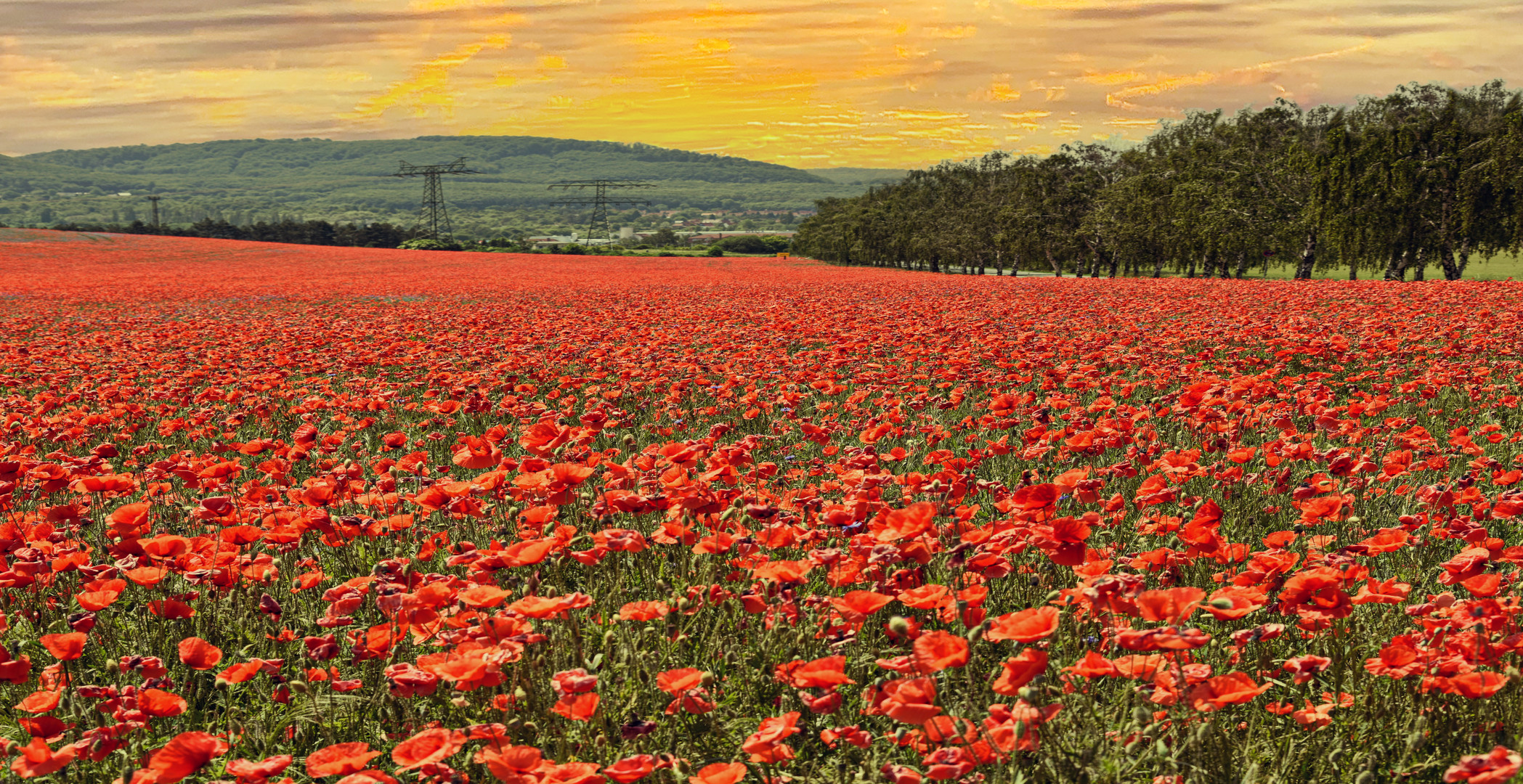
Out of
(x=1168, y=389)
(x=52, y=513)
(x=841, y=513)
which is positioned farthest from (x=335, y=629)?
(x=1168, y=389)

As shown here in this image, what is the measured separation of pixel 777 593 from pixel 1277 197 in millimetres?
44167

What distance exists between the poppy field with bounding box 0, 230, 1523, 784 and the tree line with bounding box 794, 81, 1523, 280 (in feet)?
99.1

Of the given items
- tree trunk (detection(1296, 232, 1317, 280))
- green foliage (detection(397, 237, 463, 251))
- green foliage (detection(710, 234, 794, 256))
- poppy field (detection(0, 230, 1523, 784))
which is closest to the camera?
poppy field (detection(0, 230, 1523, 784))

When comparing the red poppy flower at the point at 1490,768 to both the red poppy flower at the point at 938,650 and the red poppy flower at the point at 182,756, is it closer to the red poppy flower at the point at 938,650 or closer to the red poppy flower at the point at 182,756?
the red poppy flower at the point at 938,650

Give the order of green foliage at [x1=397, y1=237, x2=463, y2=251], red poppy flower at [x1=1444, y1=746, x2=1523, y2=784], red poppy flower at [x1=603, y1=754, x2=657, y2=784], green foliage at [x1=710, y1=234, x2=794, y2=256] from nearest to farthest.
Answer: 1. red poppy flower at [x1=1444, y1=746, x2=1523, y2=784]
2. red poppy flower at [x1=603, y1=754, x2=657, y2=784]
3. green foliage at [x1=397, y1=237, x2=463, y2=251]
4. green foliage at [x1=710, y1=234, x2=794, y2=256]

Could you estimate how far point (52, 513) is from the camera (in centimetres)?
326

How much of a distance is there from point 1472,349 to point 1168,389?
3829mm

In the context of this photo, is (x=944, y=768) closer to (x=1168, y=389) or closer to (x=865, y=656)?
(x=865, y=656)

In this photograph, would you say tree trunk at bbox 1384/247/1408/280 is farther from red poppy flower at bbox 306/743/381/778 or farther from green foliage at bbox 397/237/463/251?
green foliage at bbox 397/237/463/251

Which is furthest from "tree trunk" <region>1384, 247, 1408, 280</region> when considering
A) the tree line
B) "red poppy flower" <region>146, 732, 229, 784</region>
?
"red poppy flower" <region>146, 732, 229, 784</region>

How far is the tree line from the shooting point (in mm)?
30578

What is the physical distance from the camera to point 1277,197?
39406 mm

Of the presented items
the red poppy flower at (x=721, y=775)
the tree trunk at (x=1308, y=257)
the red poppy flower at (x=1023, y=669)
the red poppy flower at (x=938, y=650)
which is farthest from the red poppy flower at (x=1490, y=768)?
the tree trunk at (x=1308, y=257)

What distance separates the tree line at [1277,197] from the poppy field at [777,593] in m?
30.2
